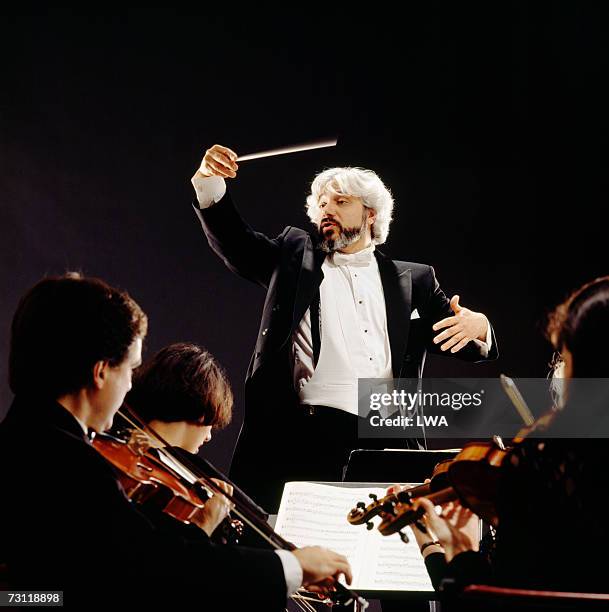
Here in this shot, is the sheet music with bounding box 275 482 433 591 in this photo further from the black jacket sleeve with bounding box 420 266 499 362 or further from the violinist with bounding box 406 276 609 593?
the black jacket sleeve with bounding box 420 266 499 362

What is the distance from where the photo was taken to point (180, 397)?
1980mm

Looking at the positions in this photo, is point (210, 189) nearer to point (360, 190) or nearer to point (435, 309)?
point (360, 190)

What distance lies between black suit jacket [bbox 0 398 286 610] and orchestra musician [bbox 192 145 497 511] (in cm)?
132

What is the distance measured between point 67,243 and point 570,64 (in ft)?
7.42

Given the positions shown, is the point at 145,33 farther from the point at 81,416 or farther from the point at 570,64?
the point at 81,416

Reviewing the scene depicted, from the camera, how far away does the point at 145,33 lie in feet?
11.1

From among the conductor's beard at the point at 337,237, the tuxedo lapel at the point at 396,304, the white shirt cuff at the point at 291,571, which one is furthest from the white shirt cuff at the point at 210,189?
the white shirt cuff at the point at 291,571

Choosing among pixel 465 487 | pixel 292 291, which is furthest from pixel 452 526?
pixel 292 291

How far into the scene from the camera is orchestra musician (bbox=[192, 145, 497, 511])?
2613 mm

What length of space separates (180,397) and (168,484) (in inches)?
17.0

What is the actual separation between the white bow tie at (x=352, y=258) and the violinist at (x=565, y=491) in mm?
1739

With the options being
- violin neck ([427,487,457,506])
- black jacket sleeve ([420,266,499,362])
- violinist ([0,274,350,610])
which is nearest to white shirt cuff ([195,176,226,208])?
black jacket sleeve ([420,266,499,362])

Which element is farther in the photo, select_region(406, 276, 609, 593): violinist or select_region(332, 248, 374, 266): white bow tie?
select_region(332, 248, 374, 266): white bow tie

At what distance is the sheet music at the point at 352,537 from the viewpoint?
1.66 meters
